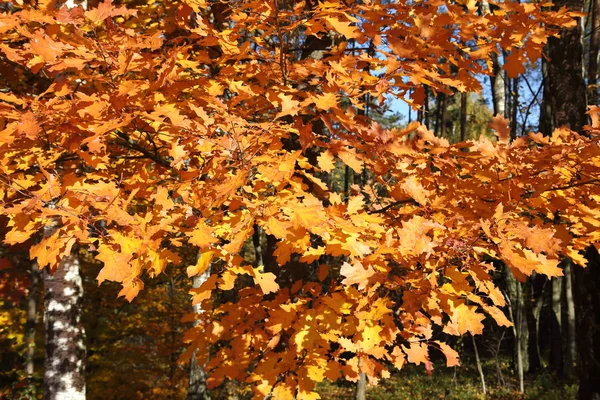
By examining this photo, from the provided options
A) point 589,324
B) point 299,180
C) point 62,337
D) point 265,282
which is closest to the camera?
point 265,282

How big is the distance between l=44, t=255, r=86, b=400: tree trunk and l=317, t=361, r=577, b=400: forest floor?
9.53 m

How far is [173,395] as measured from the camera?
35.4ft

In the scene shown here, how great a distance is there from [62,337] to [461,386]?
11146 millimetres

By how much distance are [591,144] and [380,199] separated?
151 cm

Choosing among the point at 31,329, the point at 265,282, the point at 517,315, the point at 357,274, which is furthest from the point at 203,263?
the point at 517,315

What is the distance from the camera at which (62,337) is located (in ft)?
13.6

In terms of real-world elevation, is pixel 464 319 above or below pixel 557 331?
above

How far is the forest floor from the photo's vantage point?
10.3m

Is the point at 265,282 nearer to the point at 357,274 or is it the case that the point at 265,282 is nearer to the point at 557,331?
the point at 357,274

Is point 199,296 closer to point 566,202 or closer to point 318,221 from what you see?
point 318,221

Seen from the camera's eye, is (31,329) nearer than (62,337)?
No

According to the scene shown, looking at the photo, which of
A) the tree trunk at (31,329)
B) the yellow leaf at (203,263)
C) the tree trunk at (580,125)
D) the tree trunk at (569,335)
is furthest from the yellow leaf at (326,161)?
the tree trunk at (569,335)

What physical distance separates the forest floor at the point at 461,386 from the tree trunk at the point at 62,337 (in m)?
9.53

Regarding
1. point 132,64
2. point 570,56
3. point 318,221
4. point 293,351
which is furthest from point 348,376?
point 570,56
